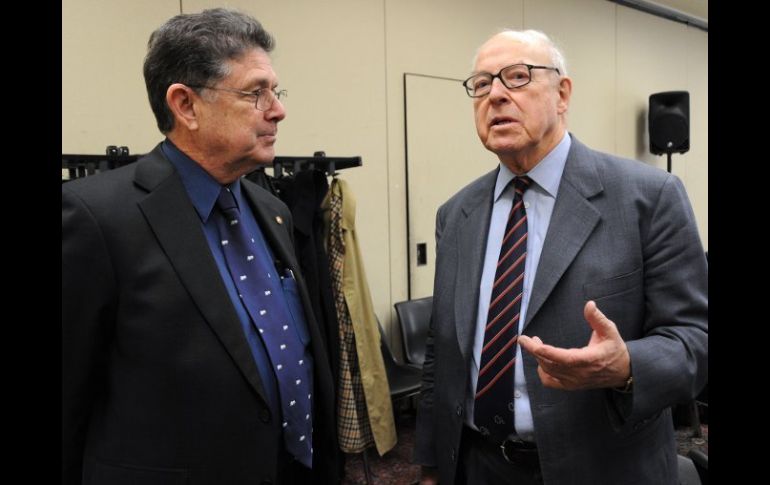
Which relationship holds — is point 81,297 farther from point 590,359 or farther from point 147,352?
point 590,359

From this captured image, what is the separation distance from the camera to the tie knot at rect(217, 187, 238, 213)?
1335 mm

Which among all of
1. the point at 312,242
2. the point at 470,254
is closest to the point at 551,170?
the point at 470,254

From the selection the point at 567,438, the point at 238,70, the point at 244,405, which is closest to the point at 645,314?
the point at 567,438

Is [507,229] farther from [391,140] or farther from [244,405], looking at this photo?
[391,140]

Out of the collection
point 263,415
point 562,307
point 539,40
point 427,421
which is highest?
point 539,40

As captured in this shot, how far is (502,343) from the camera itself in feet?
4.45

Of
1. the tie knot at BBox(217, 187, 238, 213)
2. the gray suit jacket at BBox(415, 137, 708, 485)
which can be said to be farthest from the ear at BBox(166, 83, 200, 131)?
the gray suit jacket at BBox(415, 137, 708, 485)

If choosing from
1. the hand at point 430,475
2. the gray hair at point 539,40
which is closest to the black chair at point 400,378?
the hand at point 430,475

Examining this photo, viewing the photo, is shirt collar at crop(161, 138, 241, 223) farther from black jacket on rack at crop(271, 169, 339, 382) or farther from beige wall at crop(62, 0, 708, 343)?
beige wall at crop(62, 0, 708, 343)

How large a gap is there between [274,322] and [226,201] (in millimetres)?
333

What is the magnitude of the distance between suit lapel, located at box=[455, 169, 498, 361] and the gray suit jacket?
0.07 metres

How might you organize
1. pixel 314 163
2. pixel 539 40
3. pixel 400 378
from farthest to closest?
pixel 400 378 < pixel 314 163 < pixel 539 40

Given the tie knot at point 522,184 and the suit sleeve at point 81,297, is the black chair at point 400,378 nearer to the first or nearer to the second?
the tie knot at point 522,184

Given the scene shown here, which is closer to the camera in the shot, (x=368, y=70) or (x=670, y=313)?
(x=670, y=313)
